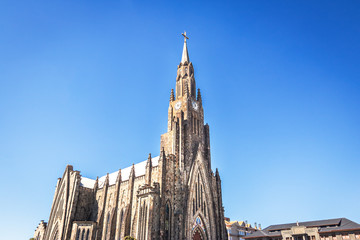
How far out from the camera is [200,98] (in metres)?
73.1

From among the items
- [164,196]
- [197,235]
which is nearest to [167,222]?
[164,196]

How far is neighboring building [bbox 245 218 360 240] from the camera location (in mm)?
53938

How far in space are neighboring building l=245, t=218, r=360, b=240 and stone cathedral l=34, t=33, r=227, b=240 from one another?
1163 cm

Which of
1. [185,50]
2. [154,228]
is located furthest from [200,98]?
[154,228]

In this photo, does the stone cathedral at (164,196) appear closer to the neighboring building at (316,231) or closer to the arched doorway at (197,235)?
Answer: the arched doorway at (197,235)

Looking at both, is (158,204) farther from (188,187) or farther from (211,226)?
(211,226)

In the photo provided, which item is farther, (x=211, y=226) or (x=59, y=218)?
(x=59, y=218)

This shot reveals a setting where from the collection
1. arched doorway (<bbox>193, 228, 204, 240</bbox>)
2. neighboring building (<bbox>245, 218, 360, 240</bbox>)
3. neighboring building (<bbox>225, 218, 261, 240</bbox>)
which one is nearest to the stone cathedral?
arched doorway (<bbox>193, 228, 204, 240</bbox>)

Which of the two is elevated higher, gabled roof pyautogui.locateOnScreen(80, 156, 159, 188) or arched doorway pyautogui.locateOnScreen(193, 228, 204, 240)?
gabled roof pyautogui.locateOnScreen(80, 156, 159, 188)

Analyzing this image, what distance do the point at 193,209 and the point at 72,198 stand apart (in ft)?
98.0

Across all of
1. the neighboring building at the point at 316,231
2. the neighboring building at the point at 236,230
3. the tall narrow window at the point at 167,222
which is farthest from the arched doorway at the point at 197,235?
the neighboring building at the point at 236,230

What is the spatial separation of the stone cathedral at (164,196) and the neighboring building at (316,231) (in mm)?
11626

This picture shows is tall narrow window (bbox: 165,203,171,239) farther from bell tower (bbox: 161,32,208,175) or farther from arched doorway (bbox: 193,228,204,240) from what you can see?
bell tower (bbox: 161,32,208,175)

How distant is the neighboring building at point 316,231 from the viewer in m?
53.9
